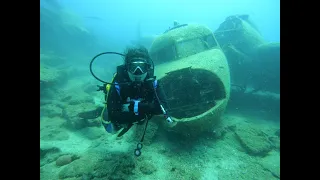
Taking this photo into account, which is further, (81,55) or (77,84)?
(81,55)

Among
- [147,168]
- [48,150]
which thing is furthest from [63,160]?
[147,168]

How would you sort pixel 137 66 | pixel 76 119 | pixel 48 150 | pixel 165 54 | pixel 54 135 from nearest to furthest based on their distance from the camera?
pixel 137 66
pixel 48 150
pixel 54 135
pixel 76 119
pixel 165 54

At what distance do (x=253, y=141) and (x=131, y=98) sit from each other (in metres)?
3.76

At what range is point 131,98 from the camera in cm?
428

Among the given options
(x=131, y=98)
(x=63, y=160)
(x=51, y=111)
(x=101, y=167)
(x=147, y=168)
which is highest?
(x=131, y=98)

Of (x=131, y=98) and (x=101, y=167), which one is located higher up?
(x=131, y=98)

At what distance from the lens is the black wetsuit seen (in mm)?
3924

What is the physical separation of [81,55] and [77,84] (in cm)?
1195

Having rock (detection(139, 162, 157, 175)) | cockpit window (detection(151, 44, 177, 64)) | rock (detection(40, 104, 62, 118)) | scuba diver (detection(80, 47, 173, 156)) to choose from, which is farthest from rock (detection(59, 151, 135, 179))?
rock (detection(40, 104, 62, 118))

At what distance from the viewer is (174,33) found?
324 inches

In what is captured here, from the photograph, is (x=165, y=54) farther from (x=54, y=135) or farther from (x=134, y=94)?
(x=54, y=135)
